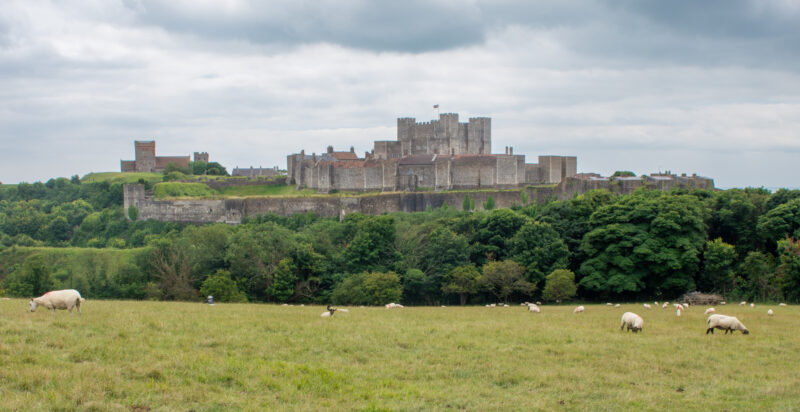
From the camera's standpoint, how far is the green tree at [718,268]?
1187 inches

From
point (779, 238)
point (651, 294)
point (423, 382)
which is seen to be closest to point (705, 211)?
point (779, 238)

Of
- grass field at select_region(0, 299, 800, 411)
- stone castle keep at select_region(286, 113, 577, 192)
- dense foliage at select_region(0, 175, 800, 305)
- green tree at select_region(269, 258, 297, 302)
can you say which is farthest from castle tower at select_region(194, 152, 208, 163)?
grass field at select_region(0, 299, 800, 411)

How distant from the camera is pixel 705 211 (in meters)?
34.2

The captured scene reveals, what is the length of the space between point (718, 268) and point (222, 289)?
22366 mm

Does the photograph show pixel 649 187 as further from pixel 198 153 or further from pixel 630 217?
pixel 198 153

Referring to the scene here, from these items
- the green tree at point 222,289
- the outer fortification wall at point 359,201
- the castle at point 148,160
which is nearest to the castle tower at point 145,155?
the castle at point 148,160

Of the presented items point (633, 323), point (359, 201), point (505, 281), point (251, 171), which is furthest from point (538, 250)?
point (251, 171)

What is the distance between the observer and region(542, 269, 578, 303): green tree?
96.9 ft

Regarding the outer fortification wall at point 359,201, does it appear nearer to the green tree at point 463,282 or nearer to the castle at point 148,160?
the green tree at point 463,282

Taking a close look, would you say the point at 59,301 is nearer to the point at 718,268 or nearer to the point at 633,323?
the point at 633,323

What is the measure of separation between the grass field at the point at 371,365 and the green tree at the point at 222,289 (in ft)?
53.2

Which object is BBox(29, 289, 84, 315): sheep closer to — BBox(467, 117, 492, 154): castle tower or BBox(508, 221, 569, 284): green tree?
BBox(508, 221, 569, 284): green tree

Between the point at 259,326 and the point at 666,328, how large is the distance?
864cm


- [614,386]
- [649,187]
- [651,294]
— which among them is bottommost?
[651,294]
